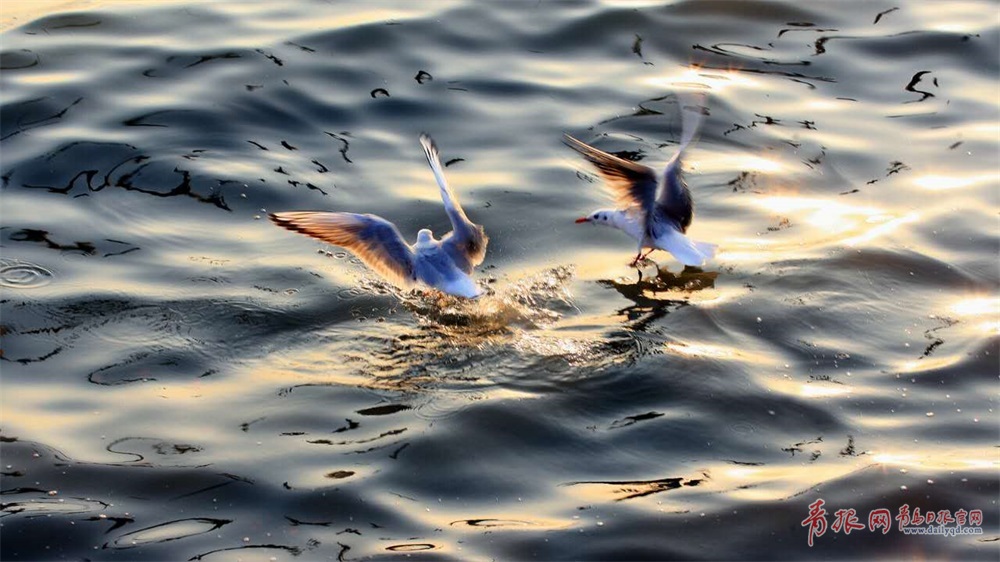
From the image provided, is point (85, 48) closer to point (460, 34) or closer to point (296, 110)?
point (296, 110)

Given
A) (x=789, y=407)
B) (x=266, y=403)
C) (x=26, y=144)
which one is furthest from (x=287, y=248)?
(x=789, y=407)

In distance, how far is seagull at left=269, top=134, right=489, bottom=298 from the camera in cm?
711

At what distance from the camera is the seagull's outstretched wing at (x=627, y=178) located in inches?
319

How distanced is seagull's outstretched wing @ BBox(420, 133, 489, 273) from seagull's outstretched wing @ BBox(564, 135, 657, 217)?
39.9 inches

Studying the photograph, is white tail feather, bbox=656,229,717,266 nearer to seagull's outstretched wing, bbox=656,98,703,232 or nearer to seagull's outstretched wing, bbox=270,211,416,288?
seagull's outstretched wing, bbox=656,98,703,232

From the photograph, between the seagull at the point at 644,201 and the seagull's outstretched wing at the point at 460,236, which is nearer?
the seagull's outstretched wing at the point at 460,236

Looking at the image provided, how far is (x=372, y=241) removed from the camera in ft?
23.7

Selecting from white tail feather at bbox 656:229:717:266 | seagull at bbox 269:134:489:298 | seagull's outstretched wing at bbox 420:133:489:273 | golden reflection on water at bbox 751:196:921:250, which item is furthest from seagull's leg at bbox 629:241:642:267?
seagull at bbox 269:134:489:298

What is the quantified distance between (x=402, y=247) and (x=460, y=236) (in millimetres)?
379

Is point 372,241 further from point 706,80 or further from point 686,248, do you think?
point 706,80

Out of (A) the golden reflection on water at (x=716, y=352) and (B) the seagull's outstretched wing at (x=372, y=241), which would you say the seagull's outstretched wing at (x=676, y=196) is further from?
(B) the seagull's outstretched wing at (x=372, y=241)

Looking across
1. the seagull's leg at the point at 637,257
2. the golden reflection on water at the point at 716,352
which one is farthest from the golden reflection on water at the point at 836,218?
the golden reflection on water at the point at 716,352

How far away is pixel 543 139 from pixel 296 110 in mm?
1887

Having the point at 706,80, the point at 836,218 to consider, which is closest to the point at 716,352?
→ the point at 836,218
